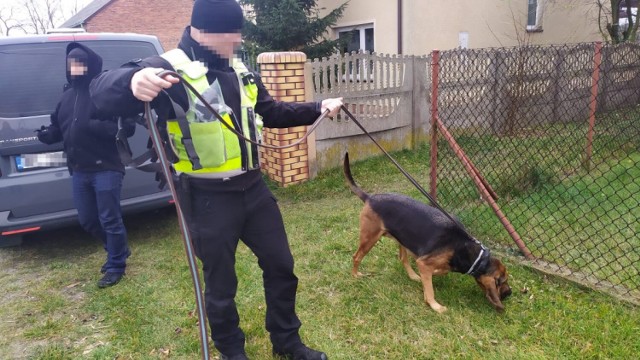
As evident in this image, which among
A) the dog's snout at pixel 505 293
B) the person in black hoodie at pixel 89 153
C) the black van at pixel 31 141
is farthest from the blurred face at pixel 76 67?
the dog's snout at pixel 505 293

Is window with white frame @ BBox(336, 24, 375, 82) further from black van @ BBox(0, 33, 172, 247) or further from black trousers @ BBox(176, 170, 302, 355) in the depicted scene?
black trousers @ BBox(176, 170, 302, 355)

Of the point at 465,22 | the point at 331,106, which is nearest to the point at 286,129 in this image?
the point at 331,106

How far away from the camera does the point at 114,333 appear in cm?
312

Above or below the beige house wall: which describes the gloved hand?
below

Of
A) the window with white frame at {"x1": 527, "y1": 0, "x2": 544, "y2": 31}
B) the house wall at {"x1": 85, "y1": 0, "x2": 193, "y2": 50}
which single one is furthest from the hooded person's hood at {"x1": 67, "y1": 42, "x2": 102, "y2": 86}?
the house wall at {"x1": 85, "y1": 0, "x2": 193, "y2": 50}

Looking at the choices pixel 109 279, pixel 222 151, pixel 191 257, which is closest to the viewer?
pixel 191 257

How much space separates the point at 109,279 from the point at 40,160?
1215 millimetres

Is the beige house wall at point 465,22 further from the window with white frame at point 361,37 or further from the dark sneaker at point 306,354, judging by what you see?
the dark sneaker at point 306,354

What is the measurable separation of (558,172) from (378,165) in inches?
94.3

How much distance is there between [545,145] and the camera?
541 cm

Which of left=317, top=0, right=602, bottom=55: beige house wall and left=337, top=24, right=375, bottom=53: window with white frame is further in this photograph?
left=337, top=24, right=375, bottom=53: window with white frame

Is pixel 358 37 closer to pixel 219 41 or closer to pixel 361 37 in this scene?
pixel 361 37

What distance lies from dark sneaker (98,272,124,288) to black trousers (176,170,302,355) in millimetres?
1764

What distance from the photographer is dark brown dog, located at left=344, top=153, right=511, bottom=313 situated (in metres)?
3.06
